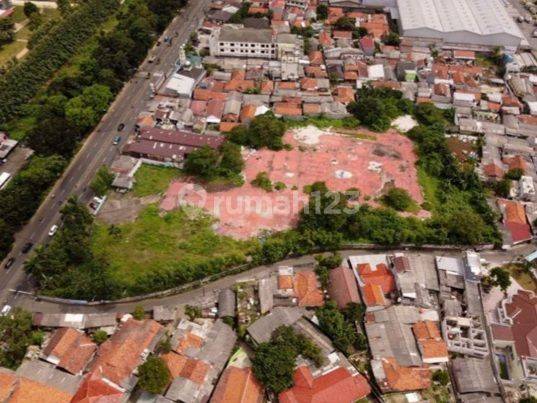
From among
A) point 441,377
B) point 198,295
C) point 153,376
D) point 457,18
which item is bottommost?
point 441,377

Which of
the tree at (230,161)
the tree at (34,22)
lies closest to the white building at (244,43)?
the tree at (230,161)

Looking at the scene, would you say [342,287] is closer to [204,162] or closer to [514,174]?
[204,162]

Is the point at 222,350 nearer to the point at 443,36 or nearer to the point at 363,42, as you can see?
the point at 363,42

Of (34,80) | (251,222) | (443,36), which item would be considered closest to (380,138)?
(251,222)

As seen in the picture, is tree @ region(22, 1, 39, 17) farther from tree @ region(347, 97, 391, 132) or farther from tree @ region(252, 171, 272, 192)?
tree @ region(347, 97, 391, 132)

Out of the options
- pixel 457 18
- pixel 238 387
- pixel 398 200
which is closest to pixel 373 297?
pixel 398 200

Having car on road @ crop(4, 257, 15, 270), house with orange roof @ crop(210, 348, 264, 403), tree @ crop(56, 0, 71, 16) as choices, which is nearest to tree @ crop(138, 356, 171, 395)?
house with orange roof @ crop(210, 348, 264, 403)
